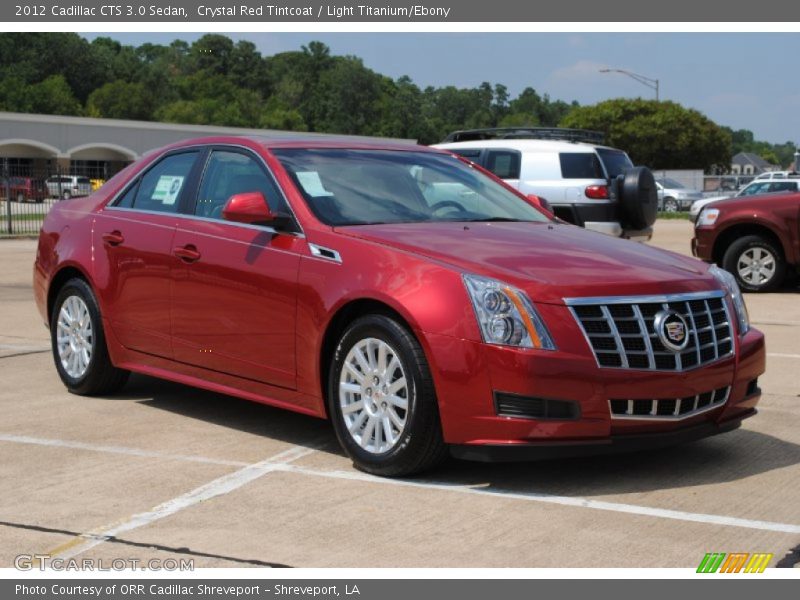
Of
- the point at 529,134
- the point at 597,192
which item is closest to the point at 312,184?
the point at 597,192

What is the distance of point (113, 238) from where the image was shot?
7383 mm

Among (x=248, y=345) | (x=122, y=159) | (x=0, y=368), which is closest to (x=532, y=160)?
(x=0, y=368)

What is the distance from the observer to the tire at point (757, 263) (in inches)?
585

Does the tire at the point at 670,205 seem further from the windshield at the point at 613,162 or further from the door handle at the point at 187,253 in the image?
the door handle at the point at 187,253

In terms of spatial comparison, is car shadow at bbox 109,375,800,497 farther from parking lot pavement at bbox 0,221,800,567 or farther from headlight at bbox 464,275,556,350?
headlight at bbox 464,275,556,350

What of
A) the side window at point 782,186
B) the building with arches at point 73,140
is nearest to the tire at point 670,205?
the side window at point 782,186

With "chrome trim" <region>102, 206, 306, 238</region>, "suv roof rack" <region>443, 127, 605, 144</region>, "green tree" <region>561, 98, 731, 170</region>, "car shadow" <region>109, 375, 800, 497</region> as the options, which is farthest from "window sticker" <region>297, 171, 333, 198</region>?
"green tree" <region>561, 98, 731, 170</region>

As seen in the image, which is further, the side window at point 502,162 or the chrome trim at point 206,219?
Result: the side window at point 502,162

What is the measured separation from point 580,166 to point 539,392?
13.0m

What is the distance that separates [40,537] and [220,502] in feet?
2.65

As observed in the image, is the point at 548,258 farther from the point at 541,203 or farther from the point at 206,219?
the point at 206,219

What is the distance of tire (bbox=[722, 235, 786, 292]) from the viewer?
14852 millimetres

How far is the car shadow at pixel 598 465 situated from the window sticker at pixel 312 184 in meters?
1.31

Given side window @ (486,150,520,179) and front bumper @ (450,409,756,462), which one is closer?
front bumper @ (450,409,756,462)
